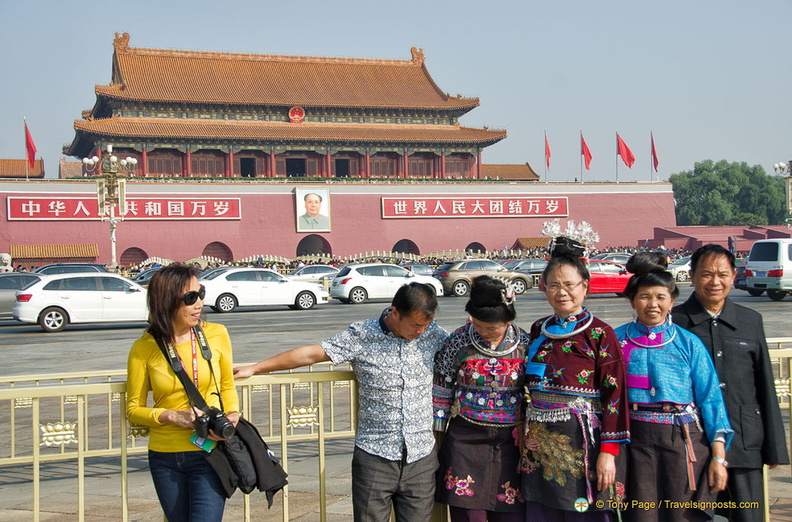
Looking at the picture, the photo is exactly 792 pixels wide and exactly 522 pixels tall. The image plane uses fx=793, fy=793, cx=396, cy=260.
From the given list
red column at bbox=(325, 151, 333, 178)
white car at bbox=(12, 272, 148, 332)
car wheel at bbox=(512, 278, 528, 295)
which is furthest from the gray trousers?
red column at bbox=(325, 151, 333, 178)

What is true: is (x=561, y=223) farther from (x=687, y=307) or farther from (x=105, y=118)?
(x=687, y=307)

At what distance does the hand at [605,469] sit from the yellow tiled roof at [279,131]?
39674mm

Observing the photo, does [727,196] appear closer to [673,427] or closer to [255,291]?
[255,291]

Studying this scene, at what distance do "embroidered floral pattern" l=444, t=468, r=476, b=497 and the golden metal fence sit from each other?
2.17 feet

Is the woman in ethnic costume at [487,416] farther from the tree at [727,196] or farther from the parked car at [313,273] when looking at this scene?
the tree at [727,196]

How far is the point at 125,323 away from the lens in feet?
60.5

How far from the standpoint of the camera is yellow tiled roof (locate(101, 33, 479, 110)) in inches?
1671

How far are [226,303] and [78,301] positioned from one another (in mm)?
4827

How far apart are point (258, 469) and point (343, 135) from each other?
41445 millimetres

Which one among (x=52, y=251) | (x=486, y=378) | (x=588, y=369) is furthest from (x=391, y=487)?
(x=52, y=251)

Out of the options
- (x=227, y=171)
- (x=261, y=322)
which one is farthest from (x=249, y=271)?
(x=227, y=171)

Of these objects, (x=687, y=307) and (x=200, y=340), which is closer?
(x=200, y=340)

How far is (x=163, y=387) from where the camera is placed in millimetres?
3273

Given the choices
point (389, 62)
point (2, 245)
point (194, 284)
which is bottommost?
point (194, 284)
